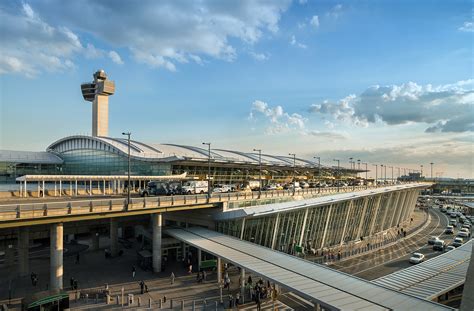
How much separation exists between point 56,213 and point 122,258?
18.0 meters

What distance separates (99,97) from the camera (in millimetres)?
111625

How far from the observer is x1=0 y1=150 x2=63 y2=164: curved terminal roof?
242 feet

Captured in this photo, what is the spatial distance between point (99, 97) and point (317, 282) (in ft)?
346

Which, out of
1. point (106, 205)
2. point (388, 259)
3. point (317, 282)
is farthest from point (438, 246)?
point (106, 205)

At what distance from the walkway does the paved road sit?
1684 cm

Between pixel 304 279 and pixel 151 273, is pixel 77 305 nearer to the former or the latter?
pixel 151 273

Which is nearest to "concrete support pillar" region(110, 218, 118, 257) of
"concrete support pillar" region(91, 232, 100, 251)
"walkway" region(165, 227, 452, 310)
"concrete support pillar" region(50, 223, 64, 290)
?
"concrete support pillar" region(91, 232, 100, 251)

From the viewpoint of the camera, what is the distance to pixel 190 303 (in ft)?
92.7

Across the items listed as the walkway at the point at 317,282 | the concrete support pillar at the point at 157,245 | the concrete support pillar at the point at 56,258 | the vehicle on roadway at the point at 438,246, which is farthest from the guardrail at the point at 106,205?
the vehicle on roadway at the point at 438,246

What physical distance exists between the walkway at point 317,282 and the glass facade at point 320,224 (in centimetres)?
1057

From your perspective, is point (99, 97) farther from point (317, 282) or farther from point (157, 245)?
point (317, 282)

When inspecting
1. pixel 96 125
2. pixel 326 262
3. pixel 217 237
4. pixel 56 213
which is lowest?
pixel 326 262

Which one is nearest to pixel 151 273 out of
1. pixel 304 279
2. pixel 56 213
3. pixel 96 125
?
pixel 56 213

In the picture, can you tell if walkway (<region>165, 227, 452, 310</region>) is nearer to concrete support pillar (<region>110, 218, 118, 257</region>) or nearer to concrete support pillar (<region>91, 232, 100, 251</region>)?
concrete support pillar (<region>110, 218, 118, 257</region>)
